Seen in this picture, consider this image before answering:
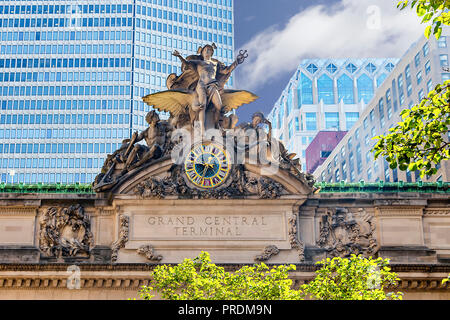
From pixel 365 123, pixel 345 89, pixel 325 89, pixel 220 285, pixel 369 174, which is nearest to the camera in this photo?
pixel 220 285

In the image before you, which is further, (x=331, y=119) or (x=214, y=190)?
(x=331, y=119)

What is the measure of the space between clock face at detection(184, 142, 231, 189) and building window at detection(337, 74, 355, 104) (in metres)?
123

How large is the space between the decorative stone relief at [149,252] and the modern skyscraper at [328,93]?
120m

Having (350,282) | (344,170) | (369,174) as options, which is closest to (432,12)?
(350,282)

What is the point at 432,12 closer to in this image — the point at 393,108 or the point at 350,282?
the point at 350,282

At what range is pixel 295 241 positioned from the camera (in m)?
45.2

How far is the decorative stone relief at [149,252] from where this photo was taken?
44750mm

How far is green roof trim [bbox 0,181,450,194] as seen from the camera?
1868 inches

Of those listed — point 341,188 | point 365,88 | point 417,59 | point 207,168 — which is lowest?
point 341,188

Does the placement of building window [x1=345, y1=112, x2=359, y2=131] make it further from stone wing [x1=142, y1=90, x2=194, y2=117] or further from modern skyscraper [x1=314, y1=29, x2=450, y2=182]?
stone wing [x1=142, y1=90, x2=194, y2=117]

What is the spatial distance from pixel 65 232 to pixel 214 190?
27.8 feet

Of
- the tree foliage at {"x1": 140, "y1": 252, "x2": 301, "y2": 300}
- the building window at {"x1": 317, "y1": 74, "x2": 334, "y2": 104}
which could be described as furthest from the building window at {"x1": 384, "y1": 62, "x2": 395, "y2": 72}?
the tree foliage at {"x1": 140, "y1": 252, "x2": 301, "y2": 300}

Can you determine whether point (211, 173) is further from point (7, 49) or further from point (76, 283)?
point (7, 49)

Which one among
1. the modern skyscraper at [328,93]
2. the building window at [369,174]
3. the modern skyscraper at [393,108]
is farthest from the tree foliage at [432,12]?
the modern skyscraper at [328,93]
